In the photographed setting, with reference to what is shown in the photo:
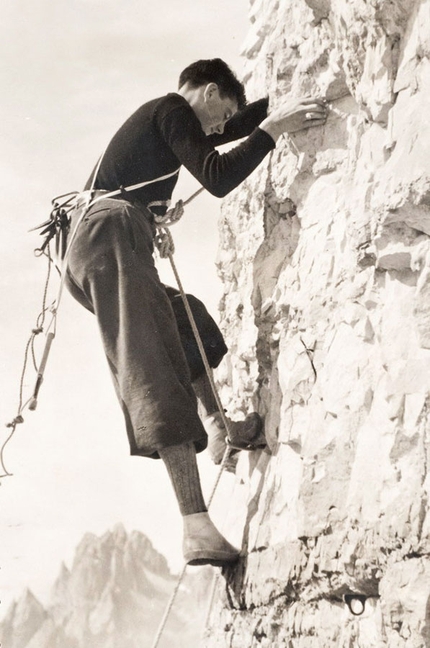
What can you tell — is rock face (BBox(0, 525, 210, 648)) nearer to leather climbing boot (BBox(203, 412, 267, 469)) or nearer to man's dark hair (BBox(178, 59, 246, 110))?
leather climbing boot (BBox(203, 412, 267, 469))

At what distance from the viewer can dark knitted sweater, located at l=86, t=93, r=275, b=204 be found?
4160 millimetres

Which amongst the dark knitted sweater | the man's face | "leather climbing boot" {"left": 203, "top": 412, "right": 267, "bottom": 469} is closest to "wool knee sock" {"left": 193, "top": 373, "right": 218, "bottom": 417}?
"leather climbing boot" {"left": 203, "top": 412, "right": 267, "bottom": 469}

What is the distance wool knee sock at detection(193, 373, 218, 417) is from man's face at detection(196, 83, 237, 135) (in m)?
1.18

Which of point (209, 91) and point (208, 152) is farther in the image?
point (209, 91)

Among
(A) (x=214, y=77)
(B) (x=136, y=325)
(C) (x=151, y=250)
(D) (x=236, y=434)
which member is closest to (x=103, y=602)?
(D) (x=236, y=434)

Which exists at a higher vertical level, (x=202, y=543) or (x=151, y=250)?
(x=151, y=250)

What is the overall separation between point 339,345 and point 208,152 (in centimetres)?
106

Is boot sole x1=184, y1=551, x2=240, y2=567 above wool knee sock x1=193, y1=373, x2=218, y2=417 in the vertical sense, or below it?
below

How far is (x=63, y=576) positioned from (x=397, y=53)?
1265cm

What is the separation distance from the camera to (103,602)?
47.7ft

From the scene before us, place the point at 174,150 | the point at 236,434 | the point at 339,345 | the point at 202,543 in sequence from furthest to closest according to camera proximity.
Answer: the point at 236,434, the point at 174,150, the point at 202,543, the point at 339,345

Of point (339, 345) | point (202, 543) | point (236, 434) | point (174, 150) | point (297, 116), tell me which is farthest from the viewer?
point (236, 434)

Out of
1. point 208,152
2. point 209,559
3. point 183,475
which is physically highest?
point 208,152

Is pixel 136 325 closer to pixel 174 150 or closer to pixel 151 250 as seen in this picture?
pixel 151 250
